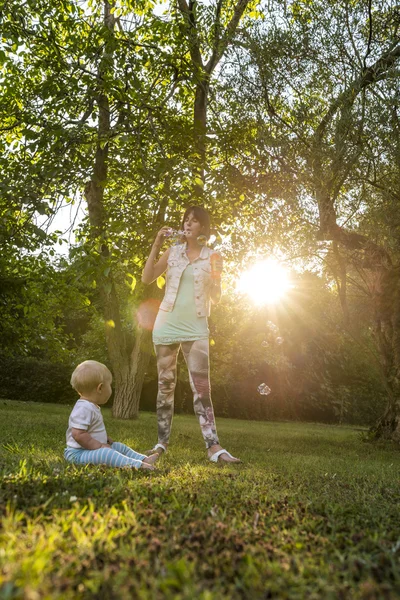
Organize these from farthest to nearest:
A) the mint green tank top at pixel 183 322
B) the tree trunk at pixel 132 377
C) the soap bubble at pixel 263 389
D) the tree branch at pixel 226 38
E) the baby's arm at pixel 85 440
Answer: the soap bubble at pixel 263 389 < the tree trunk at pixel 132 377 < the tree branch at pixel 226 38 < the mint green tank top at pixel 183 322 < the baby's arm at pixel 85 440

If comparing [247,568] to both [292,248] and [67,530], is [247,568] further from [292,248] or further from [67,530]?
[292,248]

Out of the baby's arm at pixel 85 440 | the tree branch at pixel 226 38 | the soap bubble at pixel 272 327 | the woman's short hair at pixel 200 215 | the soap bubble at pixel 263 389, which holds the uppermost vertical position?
the tree branch at pixel 226 38

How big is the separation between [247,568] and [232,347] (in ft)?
77.2

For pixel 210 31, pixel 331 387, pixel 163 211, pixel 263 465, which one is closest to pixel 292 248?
pixel 163 211

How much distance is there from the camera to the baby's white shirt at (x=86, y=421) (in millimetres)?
4309

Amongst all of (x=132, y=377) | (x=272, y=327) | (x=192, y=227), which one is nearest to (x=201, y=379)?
(x=192, y=227)

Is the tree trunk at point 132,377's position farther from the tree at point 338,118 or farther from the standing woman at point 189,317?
the standing woman at point 189,317

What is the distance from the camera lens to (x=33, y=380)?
23109 millimetres

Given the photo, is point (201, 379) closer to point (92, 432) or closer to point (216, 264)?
point (216, 264)

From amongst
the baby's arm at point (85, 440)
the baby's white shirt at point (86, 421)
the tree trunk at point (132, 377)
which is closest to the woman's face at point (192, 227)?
the baby's white shirt at point (86, 421)

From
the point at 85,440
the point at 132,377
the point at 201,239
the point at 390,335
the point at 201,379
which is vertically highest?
the point at 201,239

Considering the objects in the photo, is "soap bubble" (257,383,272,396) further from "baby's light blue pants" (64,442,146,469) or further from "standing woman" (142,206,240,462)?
"baby's light blue pants" (64,442,146,469)

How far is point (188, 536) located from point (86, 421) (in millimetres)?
2369

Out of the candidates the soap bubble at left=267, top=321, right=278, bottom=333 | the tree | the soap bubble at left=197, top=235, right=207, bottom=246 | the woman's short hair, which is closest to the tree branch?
the tree
